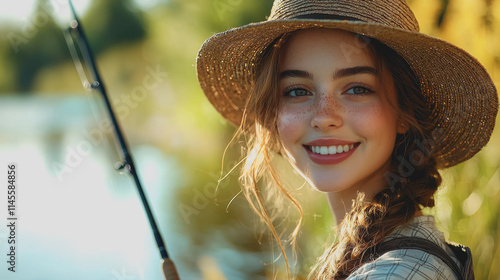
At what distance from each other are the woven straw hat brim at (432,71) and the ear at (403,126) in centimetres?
10

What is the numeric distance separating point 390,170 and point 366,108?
222mm

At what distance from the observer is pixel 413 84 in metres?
2.05

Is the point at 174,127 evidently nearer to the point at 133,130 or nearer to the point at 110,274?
the point at 133,130

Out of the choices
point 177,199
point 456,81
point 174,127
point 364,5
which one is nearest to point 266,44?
point 364,5

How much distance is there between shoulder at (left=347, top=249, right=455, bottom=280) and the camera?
5.12 feet

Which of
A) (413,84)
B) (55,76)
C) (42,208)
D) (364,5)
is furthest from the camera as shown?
(55,76)

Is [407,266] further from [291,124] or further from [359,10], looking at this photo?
[359,10]

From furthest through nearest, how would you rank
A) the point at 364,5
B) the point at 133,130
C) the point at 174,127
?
the point at 133,130 → the point at 174,127 → the point at 364,5

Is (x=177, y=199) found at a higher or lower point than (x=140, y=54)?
lower

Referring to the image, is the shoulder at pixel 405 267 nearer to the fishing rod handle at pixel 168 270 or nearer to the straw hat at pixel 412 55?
the fishing rod handle at pixel 168 270

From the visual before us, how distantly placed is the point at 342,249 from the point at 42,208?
3.93m
